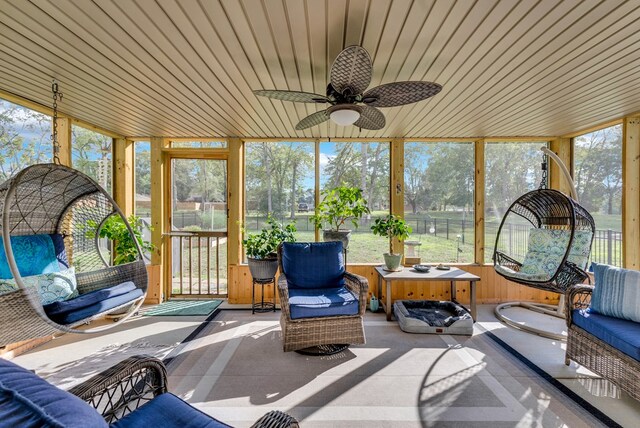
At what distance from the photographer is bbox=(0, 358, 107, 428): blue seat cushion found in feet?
2.25

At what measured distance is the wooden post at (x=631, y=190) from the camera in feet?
11.1

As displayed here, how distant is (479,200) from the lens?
4.39 m

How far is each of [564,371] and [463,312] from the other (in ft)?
3.34

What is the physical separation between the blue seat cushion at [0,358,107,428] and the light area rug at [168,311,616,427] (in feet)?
4.33

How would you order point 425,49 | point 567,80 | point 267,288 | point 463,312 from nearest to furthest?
point 425,49, point 567,80, point 463,312, point 267,288

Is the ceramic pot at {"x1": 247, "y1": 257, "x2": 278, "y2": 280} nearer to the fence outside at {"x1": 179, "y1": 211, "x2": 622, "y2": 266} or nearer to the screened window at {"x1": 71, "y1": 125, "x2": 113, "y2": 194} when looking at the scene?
the fence outside at {"x1": 179, "y1": 211, "x2": 622, "y2": 266}

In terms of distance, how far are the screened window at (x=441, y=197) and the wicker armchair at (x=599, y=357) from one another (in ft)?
6.54

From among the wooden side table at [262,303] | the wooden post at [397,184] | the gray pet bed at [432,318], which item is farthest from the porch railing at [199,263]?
the gray pet bed at [432,318]

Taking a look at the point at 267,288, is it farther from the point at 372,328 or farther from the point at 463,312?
the point at 463,312

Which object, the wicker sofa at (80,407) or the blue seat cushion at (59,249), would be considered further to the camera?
the blue seat cushion at (59,249)

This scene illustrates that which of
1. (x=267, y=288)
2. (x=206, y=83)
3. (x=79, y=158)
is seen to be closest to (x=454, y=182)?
(x=267, y=288)

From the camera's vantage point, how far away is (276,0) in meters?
1.52

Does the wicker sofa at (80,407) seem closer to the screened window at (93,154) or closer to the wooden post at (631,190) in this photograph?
the screened window at (93,154)

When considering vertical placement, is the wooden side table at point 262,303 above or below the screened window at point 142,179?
below
